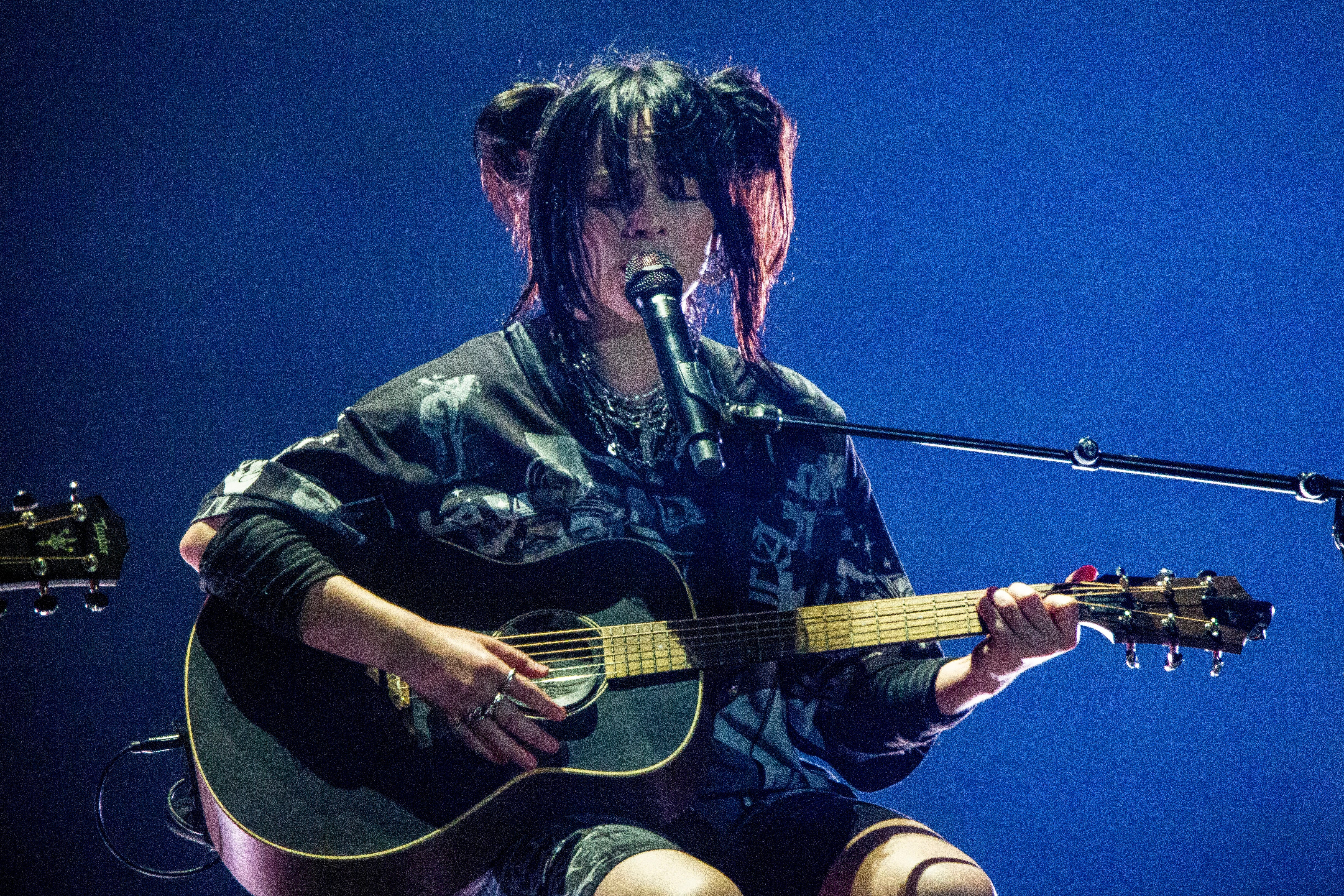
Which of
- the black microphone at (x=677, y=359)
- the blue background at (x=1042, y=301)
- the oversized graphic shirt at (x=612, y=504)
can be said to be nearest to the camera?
the black microphone at (x=677, y=359)

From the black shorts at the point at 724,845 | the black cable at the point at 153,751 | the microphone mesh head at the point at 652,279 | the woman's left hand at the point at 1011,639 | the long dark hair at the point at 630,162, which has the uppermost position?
the long dark hair at the point at 630,162

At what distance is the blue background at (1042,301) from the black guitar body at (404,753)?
0.88 m

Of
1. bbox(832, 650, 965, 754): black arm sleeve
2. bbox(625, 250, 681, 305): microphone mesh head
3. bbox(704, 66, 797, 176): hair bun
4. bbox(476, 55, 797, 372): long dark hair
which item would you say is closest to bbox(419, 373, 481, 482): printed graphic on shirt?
bbox(476, 55, 797, 372): long dark hair

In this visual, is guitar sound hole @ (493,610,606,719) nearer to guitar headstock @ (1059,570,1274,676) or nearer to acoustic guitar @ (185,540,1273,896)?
acoustic guitar @ (185,540,1273,896)

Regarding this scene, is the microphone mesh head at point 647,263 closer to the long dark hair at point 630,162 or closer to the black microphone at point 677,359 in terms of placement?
the black microphone at point 677,359

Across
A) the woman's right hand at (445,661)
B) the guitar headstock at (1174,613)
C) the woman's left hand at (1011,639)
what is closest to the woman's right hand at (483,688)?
the woman's right hand at (445,661)

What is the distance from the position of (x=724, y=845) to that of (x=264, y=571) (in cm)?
87

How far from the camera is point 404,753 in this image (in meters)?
1.53

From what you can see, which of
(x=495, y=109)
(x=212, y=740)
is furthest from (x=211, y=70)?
(x=212, y=740)

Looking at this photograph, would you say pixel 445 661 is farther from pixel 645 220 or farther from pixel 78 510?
pixel 645 220

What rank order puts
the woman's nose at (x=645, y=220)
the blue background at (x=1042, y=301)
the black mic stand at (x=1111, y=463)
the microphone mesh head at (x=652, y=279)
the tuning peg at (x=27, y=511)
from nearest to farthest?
1. the black mic stand at (x=1111, y=463)
2. the microphone mesh head at (x=652, y=279)
3. the tuning peg at (x=27, y=511)
4. the woman's nose at (x=645, y=220)
5. the blue background at (x=1042, y=301)

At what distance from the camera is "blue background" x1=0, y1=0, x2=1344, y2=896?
2426 mm

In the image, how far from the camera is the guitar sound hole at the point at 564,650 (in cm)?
162

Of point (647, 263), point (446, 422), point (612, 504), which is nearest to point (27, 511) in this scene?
point (446, 422)
